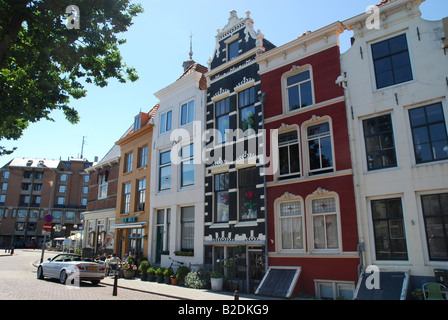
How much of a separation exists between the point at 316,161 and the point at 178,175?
970 cm

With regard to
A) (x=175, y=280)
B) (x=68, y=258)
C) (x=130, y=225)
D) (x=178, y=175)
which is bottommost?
(x=175, y=280)

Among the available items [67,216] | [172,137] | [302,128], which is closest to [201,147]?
[172,137]

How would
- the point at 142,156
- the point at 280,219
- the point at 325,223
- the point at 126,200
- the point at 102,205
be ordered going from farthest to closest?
the point at 102,205 < the point at 126,200 < the point at 142,156 < the point at 280,219 < the point at 325,223

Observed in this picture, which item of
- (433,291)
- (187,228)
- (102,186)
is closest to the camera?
(433,291)

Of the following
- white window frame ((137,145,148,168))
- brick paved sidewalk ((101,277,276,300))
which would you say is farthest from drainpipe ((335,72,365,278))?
white window frame ((137,145,148,168))

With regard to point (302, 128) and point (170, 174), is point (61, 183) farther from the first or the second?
point (302, 128)

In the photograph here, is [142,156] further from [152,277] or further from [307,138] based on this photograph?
[307,138]

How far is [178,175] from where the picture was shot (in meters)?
21.3

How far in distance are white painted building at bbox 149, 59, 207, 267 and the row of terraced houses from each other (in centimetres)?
10

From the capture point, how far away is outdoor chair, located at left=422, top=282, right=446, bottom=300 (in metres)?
9.92

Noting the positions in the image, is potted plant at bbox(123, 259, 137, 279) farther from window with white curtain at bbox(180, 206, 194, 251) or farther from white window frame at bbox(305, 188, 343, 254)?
white window frame at bbox(305, 188, 343, 254)

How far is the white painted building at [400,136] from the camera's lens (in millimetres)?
11156

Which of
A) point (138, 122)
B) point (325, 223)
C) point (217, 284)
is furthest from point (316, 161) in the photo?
point (138, 122)

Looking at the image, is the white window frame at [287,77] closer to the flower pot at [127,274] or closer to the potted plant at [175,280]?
the potted plant at [175,280]
